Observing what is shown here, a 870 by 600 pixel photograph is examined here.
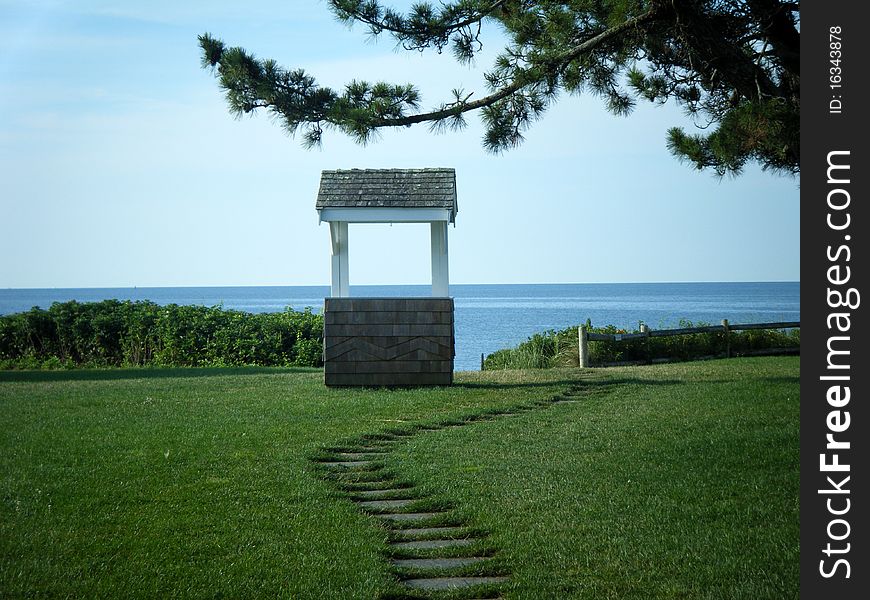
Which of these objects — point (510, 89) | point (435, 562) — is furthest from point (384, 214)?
point (435, 562)

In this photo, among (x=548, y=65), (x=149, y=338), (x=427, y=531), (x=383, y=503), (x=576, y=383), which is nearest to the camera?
(x=427, y=531)

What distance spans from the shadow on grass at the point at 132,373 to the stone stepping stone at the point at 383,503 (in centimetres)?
943

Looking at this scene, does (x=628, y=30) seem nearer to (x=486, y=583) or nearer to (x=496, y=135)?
(x=496, y=135)

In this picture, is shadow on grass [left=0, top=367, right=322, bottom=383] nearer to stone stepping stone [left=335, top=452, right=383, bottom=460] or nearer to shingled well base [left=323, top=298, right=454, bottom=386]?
shingled well base [left=323, top=298, right=454, bottom=386]

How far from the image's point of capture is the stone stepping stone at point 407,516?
5.94m

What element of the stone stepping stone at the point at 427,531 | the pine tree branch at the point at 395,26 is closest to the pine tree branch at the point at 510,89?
the pine tree branch at the point at 395,26

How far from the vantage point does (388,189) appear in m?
13.9

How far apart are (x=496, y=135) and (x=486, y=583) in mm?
4490

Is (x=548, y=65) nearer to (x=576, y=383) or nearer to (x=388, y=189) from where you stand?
(x=388, y=189)

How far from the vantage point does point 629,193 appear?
152 ft

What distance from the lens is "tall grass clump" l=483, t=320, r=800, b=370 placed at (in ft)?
59.6

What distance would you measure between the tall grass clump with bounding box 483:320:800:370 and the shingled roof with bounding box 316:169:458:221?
17.9 feet

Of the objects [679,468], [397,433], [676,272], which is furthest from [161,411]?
[676,272]

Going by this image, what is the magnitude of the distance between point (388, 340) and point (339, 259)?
157cm
